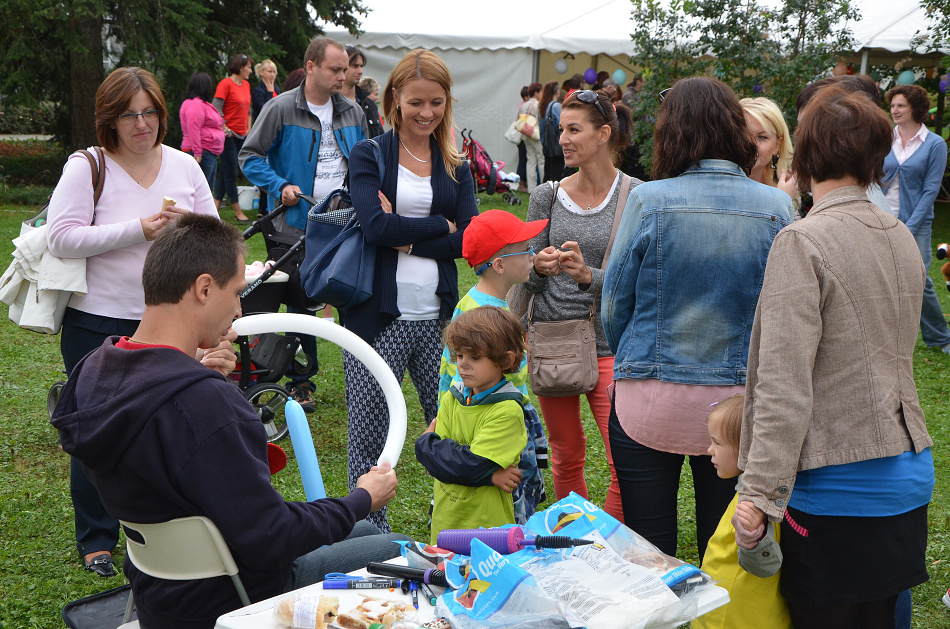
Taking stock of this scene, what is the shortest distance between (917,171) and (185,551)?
731 centimetres

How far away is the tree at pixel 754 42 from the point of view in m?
11.3

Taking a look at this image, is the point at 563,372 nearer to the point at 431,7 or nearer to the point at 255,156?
the point at 255,156

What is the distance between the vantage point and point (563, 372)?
128 inches

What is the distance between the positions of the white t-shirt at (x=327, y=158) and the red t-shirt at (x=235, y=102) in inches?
295

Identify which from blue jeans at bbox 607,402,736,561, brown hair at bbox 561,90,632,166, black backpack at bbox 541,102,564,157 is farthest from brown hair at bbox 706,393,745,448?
black backpack at bbox 541,102,564,157

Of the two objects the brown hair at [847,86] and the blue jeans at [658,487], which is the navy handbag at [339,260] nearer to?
the blue jeans at [658,487]

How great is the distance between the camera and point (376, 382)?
3.43 meters

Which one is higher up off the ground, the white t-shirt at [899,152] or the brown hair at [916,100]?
the brown hair at [916,100]

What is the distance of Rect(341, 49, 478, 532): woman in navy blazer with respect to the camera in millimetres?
3316

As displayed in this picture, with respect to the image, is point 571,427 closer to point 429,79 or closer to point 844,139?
point 429,79

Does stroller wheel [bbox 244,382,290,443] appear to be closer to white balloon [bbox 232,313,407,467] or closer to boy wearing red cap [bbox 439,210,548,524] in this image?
boy wearing red cap [bbox 439,210,548,524]

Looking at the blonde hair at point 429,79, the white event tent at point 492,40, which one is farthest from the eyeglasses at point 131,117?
the white event tent at point 492,40

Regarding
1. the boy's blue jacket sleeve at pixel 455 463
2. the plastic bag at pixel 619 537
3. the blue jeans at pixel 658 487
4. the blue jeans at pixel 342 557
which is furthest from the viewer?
the boy's blue jacket sleeve at pixel 455 463

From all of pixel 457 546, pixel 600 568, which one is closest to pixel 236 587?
pixel 457 546
